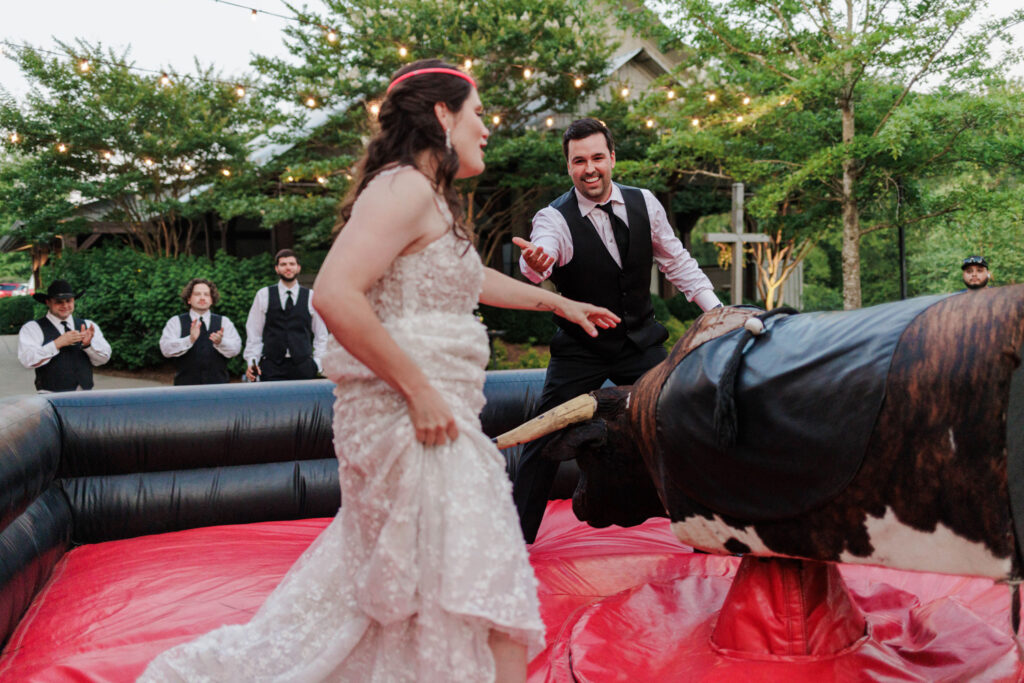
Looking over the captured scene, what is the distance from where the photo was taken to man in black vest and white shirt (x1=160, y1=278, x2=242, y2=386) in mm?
6039

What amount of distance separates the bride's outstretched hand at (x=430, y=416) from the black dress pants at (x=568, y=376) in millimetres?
1722

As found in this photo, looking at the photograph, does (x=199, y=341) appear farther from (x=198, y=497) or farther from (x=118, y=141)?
(x=118, y=141)

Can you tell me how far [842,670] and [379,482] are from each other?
4.82 ft

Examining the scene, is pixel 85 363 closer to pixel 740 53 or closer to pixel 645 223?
pixel 645 223

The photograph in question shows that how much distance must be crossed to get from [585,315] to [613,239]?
44.6 inches

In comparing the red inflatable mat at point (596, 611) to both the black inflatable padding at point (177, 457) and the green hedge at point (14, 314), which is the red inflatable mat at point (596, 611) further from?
the green hedge at point (14, 314)

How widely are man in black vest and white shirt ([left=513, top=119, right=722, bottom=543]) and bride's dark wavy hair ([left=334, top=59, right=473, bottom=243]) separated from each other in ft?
5.13

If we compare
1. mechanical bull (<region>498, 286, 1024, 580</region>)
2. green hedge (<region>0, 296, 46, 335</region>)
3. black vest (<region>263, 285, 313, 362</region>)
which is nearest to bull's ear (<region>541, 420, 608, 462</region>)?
mechanical bull (<region>498, 286, 1024, 580</region>)

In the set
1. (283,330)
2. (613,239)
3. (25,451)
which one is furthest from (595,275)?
(283,330)

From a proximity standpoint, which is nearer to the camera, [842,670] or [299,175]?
[842,670]

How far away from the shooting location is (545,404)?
3.55 m

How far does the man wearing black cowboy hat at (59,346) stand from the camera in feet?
18.2

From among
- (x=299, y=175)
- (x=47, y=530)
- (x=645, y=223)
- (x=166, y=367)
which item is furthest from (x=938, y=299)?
(x=166, y=367)

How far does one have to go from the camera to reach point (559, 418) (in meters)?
2.57
